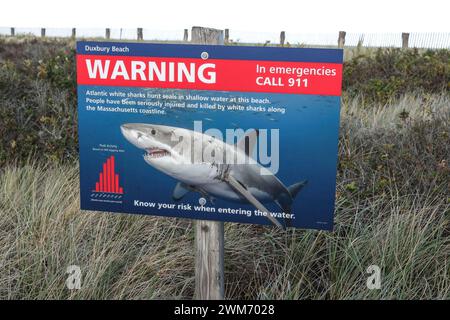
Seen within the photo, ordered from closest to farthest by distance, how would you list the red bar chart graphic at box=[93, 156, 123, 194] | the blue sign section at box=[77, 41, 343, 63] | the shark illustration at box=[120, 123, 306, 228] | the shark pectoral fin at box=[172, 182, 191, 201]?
1. the blue sign section at box=[77, 41, 343, 63]
2. the shark illustration at box=[120, 123, 306, 228]
3. the shark pectoral fin at box=[172, 182, 191, 201]
4. the red bar chart graphic at box=[93, 156, 123, 194]

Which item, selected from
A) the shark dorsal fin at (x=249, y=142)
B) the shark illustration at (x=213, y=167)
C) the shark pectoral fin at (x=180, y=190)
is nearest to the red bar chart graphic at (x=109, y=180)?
the shark illustration at (x=213, y=167)

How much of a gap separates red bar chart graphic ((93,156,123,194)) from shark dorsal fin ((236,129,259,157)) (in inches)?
33.5

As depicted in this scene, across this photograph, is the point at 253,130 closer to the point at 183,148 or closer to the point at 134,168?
the point at 183,148

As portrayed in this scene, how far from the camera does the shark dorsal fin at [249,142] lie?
361 cm

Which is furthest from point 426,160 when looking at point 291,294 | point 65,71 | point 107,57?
point 65,71

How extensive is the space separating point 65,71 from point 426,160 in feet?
17.4

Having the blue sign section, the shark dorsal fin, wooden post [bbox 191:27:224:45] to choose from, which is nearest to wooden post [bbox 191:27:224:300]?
wooden post [bbox 191:27:224:45]

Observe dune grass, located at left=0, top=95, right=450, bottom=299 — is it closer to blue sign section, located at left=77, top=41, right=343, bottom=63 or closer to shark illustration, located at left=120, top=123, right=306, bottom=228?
shark illustration, located at left=120, top=123, right=306, bottom=228

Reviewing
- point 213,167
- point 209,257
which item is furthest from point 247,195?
point 209,257

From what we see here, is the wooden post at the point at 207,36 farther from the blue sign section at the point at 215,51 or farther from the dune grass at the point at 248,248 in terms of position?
the dune grass at the point at 248,248

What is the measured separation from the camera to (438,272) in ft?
14.3

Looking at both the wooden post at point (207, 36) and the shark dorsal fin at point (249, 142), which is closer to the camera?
the shark dorsal fin at point (249, 142)

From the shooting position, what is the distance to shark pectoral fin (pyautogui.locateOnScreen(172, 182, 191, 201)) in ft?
12.5

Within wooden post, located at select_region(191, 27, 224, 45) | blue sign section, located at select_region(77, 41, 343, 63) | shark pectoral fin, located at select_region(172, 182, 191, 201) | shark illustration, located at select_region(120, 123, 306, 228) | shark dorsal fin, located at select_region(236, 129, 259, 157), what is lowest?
shark pectoral fin, located at select_region(172, 182, 191, 201)
